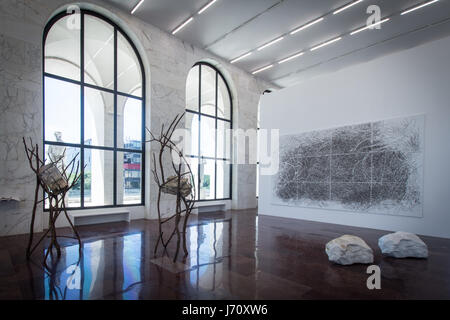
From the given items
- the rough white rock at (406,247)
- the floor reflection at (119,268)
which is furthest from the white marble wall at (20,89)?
the rough white rock at (406,247)

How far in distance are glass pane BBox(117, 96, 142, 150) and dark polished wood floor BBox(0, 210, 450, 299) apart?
13.0 feet

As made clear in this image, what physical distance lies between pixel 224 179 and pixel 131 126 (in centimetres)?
514

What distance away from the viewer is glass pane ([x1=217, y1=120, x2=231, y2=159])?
12.6 metres

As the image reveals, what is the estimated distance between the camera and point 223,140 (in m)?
12.8

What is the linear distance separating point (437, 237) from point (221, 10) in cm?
899

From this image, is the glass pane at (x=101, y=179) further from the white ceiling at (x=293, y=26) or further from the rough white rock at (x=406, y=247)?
the rough white rock at (x=406, y=247)

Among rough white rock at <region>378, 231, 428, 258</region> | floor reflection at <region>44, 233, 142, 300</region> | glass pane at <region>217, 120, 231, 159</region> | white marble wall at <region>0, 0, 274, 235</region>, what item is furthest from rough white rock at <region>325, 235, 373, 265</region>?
glass pane at <region>217, 120, 231, 159</region>

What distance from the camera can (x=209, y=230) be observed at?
7.18 meters

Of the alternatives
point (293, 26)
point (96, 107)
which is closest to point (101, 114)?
point (96, 107)

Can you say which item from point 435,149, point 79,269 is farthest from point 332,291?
point 435,149

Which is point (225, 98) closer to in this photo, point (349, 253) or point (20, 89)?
point (20, 89)

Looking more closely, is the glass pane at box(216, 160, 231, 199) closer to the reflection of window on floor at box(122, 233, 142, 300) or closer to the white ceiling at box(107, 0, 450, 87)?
the white ceiling at box(107, 0, 450, 87)

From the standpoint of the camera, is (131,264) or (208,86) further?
(208,86)

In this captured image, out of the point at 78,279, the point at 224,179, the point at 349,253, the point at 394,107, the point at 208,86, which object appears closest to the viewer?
the point at 78,279
